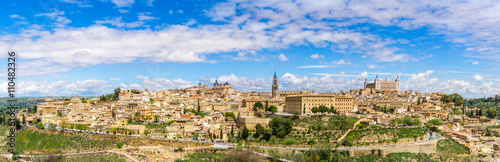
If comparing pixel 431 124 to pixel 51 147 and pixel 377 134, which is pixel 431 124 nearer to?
pixel 377 134

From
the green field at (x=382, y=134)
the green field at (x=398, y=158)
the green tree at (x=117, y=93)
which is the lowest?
the green field at (x=398, y=158)

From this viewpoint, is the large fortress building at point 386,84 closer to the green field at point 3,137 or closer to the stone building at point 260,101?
the stone building at point 260,101

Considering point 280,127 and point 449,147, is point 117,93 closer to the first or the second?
point 280,127

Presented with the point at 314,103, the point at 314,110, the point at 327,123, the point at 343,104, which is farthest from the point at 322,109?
the point at 343,104

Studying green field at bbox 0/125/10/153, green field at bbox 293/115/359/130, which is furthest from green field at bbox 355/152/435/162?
green field at bbox 0/125/10/153

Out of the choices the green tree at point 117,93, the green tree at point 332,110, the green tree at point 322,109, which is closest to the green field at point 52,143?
the green tree at point 322,109
